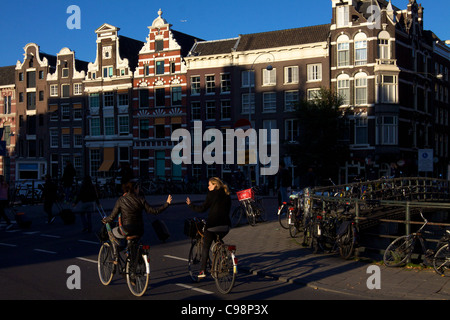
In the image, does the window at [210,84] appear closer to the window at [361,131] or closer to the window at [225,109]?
the window at [225,109]

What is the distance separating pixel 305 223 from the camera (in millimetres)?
14344

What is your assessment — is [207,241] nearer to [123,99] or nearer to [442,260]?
[442,260]

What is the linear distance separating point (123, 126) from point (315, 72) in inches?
767

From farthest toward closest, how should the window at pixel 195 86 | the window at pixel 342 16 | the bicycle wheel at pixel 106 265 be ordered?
the window at pixel 195 86 < the window at pixel 342 16 < the bicycle wheel at pixel 106 265

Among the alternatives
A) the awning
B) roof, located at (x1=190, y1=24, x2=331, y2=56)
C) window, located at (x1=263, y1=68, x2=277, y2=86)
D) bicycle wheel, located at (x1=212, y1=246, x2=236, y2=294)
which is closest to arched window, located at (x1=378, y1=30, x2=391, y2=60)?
roof, located at (x1=190, y1=24, x2=331, y2=56)

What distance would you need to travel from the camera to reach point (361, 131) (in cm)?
4272

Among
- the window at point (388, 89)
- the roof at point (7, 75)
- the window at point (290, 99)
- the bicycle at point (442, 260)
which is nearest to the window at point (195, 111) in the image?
the window at point (290, 99)

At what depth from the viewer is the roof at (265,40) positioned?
147 feet

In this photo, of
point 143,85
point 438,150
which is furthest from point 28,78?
point 438,150

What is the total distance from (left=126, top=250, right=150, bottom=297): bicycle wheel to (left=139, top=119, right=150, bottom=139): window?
42.6 meters

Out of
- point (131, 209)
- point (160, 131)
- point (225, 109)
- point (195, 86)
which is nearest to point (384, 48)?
point (225, 109)

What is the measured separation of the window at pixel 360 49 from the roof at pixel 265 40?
2610 millimetres

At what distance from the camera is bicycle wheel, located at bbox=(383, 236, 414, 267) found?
435 inches
